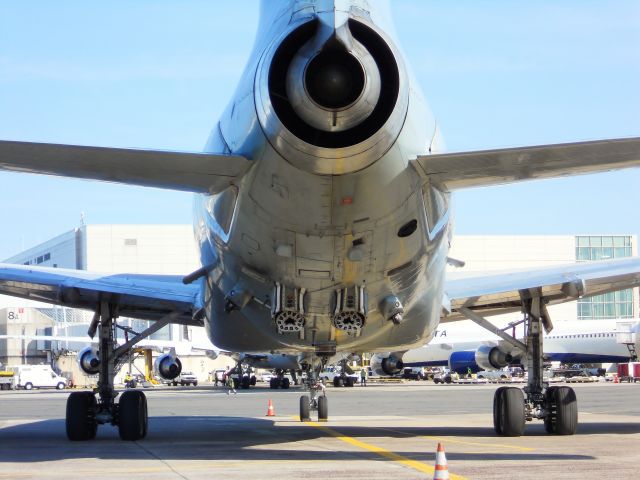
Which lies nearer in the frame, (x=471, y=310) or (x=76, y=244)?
(x=471, y=310)

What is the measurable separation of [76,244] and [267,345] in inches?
4650

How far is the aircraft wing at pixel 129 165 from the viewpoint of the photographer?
45.6ft

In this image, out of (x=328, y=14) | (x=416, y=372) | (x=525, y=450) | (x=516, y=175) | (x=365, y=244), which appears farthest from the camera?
(x=416, y=372)

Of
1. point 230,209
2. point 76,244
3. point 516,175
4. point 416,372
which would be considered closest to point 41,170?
point 230,209

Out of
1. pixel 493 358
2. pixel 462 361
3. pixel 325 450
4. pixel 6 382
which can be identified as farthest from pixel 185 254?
pixel 325 450

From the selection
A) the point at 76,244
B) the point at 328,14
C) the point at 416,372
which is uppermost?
the point at 76,244

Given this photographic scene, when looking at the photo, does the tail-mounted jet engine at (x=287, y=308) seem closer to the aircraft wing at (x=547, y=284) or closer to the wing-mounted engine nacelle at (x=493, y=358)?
the aircraft wing at (x=547, y=284)

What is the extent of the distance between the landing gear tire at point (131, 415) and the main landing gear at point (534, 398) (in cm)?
734

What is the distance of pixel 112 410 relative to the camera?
23312 millimetres

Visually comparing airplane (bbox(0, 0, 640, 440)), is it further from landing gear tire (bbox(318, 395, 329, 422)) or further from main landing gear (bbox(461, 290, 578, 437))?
landing gear tire (bbox(318, 395, 329, 422))

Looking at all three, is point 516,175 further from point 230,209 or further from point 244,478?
point 244,478

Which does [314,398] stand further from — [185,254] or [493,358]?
[185,254]

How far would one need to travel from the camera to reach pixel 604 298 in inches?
5546

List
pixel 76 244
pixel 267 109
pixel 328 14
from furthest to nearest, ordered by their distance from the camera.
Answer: pixel 76 244
pixel 267 109
pixel 328 14
